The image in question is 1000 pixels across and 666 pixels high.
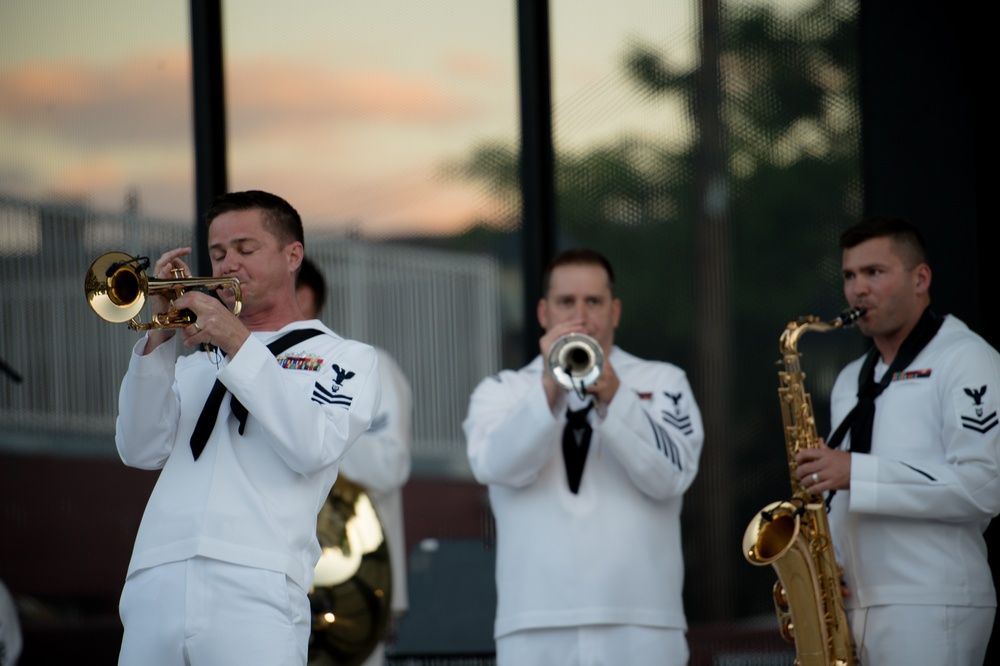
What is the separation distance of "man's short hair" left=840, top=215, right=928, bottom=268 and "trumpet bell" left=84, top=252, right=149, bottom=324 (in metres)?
2.43

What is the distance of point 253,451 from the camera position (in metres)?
3.55

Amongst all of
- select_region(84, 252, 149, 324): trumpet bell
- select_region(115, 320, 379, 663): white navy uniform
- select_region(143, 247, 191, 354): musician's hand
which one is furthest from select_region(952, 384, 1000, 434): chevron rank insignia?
select_region(84, 252, 149, 324): trumpet bell

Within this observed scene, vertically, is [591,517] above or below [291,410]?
below

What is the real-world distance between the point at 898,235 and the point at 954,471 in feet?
2.84

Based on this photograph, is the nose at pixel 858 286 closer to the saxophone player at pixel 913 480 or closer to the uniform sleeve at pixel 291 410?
the saxophone player at pixel 913 480

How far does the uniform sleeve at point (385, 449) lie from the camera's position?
18.0 ft

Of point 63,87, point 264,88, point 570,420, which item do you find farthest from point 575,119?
point 63,87

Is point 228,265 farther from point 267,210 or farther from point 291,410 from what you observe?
point 291,410

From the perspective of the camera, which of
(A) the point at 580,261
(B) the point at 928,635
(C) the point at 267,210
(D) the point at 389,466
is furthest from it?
(D) the point at 389,466

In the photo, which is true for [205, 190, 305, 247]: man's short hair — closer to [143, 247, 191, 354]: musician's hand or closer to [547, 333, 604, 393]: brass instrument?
[143, 247, 191, 354]: musician's hand

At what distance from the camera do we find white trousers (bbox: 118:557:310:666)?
335 cm

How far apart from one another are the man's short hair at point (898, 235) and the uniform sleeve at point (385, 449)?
1938 mm

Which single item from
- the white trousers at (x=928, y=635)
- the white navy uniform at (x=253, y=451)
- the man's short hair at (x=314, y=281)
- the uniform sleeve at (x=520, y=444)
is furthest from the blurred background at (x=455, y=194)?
the white navy uniform at (x=253, y=451)

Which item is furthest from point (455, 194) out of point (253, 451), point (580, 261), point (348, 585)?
point (253, 451)
